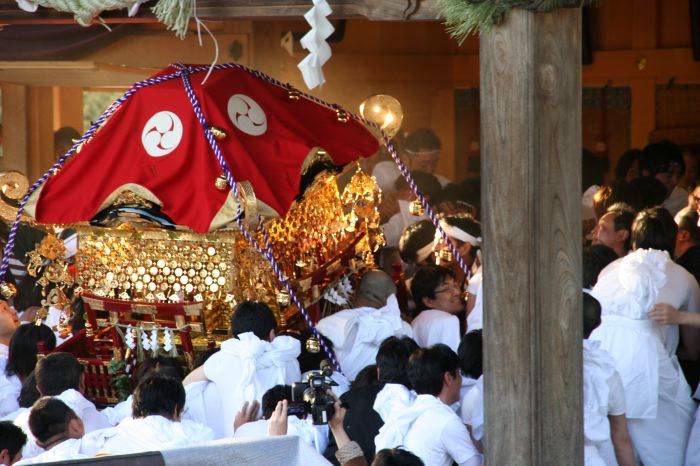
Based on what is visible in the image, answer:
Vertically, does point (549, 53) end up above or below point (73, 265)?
above

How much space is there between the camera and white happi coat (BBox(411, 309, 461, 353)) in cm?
504

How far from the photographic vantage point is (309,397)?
3430 mm

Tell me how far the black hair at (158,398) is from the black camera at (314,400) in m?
0.49

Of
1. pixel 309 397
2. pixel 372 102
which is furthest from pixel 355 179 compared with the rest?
pixel 309 397

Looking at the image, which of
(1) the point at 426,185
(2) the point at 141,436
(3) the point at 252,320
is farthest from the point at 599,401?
(1) the point at 426,185

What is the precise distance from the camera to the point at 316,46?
11.7 feet

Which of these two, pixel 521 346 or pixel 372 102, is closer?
pixel 521 346

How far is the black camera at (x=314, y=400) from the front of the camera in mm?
3395

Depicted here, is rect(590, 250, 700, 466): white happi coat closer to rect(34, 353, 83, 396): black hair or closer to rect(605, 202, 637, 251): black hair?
rect(605, 202, 637, 251): black hair

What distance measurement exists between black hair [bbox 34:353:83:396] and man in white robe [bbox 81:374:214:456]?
1.59 ft

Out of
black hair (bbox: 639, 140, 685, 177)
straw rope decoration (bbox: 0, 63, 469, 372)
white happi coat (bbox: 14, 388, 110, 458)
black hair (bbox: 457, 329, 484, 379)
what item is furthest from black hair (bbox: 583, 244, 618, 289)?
black hair (bbox: 639, 140, 685, 177)

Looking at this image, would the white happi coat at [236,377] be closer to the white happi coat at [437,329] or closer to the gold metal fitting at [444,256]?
the white happi coat at [437,329]

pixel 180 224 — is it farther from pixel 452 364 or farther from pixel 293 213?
pixel 452 364

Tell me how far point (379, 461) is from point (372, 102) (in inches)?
119
